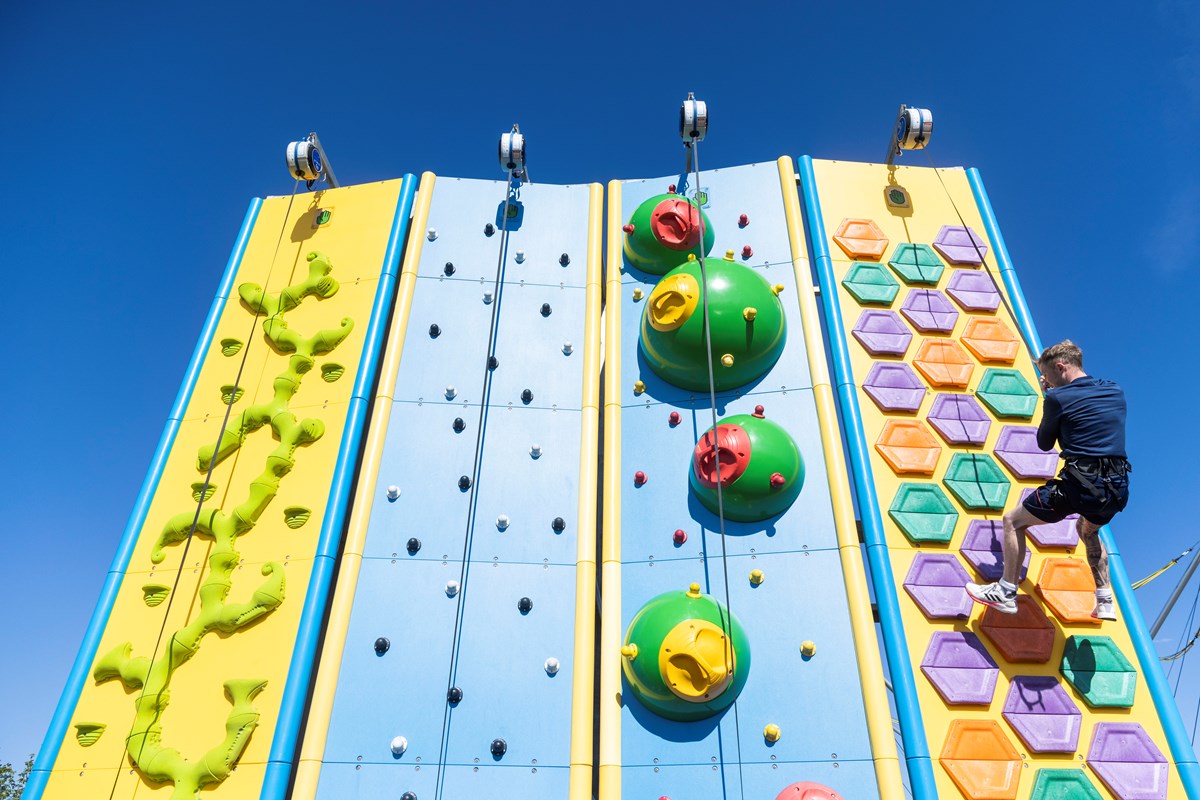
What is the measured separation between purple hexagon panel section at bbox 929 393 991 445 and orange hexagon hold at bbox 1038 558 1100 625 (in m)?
1.14

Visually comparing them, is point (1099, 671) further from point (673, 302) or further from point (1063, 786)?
point (673, 302)

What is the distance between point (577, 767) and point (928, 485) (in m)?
3.46

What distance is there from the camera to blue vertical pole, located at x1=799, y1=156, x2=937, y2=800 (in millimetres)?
5180

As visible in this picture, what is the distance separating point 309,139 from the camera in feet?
29.6

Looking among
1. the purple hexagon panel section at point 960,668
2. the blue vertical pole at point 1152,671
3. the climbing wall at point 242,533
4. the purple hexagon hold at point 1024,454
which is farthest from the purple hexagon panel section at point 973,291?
the climbing wall at point 242,533

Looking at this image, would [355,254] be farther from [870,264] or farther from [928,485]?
[928,485]

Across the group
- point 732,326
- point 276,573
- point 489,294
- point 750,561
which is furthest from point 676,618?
point 489,294

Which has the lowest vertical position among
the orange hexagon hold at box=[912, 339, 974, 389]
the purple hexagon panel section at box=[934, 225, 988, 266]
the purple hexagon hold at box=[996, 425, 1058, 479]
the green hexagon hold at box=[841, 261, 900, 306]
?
the purple hexagon hold at box=[996, 425, 1058, 479]

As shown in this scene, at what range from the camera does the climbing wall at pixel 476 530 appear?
216 inches

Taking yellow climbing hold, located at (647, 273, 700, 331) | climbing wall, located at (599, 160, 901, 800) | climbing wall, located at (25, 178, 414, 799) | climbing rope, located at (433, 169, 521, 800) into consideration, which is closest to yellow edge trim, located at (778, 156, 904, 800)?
climbing wall, located at (599, 160, 901, 800)

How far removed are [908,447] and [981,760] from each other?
2383 millimetres

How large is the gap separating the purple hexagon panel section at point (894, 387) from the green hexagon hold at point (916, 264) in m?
1.06

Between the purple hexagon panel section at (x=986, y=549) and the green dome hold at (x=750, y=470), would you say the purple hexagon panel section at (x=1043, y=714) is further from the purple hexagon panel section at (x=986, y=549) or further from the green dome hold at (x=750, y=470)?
the green dome hold at (x=750, y=470)

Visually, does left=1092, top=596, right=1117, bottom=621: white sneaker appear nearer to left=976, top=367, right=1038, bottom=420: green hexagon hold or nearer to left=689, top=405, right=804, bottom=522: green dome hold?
left=976, top=367, right=1038, bottom=420: green hexagon hold
